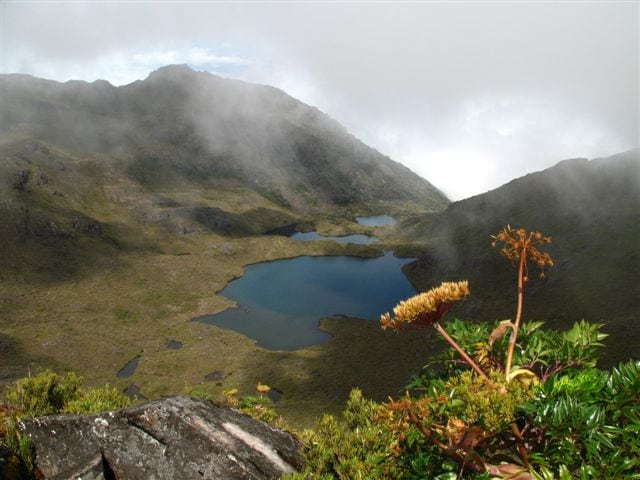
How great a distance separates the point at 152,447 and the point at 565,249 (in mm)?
104486

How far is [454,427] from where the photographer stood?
15.6 feet

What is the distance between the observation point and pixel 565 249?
95750 millimetres

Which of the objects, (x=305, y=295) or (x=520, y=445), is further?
(x=305, y=295)

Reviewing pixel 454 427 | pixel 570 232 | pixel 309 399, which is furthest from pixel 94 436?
pixel 570 232

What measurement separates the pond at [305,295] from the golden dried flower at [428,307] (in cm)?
9310

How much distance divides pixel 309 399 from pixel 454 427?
6634 centimetres

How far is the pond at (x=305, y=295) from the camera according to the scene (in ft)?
A: 347

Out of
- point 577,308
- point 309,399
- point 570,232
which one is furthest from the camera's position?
point 570,232

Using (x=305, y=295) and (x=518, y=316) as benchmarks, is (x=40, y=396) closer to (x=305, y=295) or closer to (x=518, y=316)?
(x=518, y=316)

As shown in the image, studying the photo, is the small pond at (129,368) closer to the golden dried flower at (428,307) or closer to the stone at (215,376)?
the stone at (215,376)

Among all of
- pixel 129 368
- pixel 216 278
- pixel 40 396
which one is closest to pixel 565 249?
pixel 129 368

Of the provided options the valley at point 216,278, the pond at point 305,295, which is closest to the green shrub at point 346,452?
the valley at point 216,278

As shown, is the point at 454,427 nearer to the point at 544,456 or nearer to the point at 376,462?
the point at 544,456

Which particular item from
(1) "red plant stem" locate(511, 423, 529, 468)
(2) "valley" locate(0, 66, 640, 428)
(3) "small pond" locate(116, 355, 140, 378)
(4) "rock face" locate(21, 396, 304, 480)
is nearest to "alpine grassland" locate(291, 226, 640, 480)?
(1) "red plant stem" locate(511, 423, 529, 468)
